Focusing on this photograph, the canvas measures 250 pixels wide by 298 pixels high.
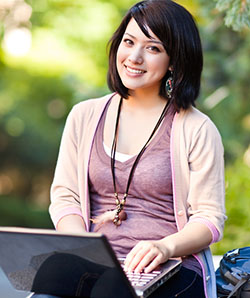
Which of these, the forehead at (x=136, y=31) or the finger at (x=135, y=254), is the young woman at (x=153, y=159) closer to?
the forehead at (x=136, y=31)

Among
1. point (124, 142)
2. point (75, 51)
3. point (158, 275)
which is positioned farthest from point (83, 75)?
point (158, 275)

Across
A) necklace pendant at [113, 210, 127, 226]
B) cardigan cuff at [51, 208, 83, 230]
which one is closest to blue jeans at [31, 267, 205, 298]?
necklace pendant at [113, 210, 127, 226]

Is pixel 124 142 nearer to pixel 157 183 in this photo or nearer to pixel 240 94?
pixel 157 183

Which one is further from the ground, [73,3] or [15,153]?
[73,3]

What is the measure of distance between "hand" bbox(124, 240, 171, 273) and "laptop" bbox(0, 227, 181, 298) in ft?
0.07

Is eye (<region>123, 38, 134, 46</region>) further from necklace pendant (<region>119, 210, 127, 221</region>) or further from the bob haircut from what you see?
necklace pendant (<region>119, 210, 127, 221</region>)

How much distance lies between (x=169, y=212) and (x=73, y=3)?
197 inches

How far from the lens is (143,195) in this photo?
2043 mm

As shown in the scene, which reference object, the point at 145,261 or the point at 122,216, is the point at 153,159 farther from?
the point at 145,261

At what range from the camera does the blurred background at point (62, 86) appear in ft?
15.1

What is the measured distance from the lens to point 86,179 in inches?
83.0

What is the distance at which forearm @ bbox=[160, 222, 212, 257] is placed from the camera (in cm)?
187

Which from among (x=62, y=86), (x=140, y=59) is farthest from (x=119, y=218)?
(x=62, y=86)

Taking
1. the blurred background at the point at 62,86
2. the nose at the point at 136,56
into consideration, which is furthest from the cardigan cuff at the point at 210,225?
the blurred background at the point at 62,86
